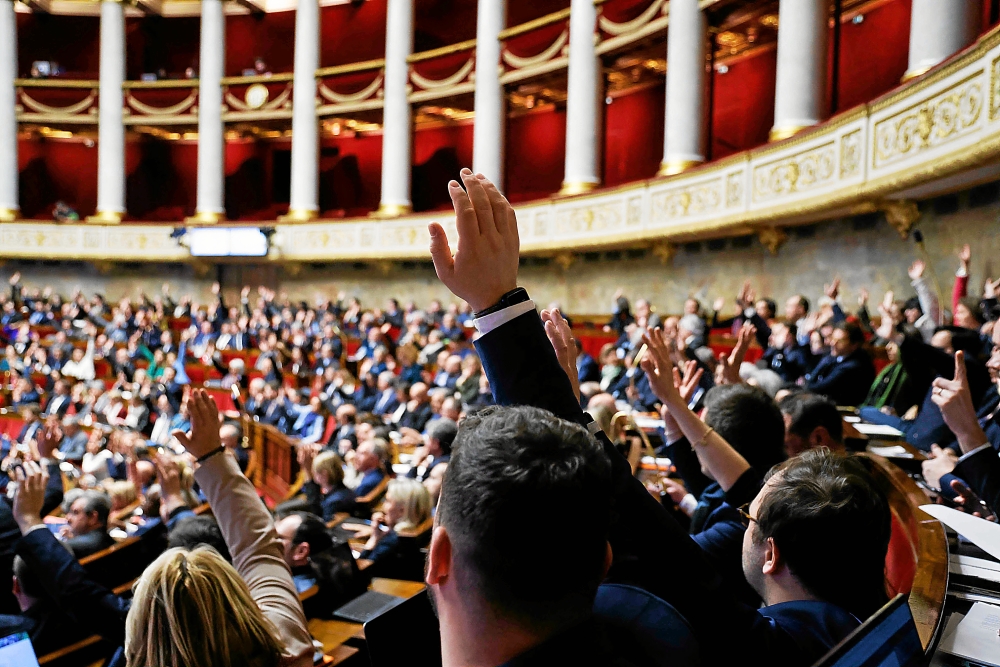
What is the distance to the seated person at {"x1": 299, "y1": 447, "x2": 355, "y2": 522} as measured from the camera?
5.20 meters

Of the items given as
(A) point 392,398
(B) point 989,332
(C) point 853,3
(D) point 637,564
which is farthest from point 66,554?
(C) point 853,3

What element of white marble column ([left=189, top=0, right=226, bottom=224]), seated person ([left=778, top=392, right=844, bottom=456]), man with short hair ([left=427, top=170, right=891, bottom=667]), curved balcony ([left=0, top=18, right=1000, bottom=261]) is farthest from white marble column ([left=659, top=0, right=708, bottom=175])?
white marble column ([left=189, top=0, right=226, bottom=224])

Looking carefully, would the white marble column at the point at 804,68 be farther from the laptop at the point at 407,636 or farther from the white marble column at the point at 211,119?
the white marble column at the point at 211,119

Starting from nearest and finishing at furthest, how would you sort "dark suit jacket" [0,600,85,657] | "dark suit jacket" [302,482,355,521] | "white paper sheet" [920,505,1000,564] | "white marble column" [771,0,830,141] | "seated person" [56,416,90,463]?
"white paper sheet" [920,505,1000,564]
"dark suit jacket" [0,600,85,657]
"dark suit jacket" [302,482,355,521]
"white marble column" [771,0,830,141]
"seated person" [56,416,90,463]

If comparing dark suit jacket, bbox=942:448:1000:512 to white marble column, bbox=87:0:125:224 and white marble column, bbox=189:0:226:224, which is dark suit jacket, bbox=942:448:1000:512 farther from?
white marble column, bbox=87:0:125:224

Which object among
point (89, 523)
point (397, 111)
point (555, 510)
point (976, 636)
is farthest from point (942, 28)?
point (397, 111)

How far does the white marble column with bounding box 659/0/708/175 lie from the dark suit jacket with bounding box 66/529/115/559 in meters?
8.16

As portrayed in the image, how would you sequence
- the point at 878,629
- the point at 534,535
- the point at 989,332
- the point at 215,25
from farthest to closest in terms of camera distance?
the point at 215,25 < the point at 989,332 < the point at 878,629 < the point at 534,535

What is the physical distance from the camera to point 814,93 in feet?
28.2

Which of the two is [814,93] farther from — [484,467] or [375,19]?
[375,19]

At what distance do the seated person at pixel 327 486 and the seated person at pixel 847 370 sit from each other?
9.83 feet

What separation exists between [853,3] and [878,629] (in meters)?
11.4

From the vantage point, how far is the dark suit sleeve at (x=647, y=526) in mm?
1116

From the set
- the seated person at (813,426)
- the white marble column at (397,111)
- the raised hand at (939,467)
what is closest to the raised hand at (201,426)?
the seated person at (813,426)
